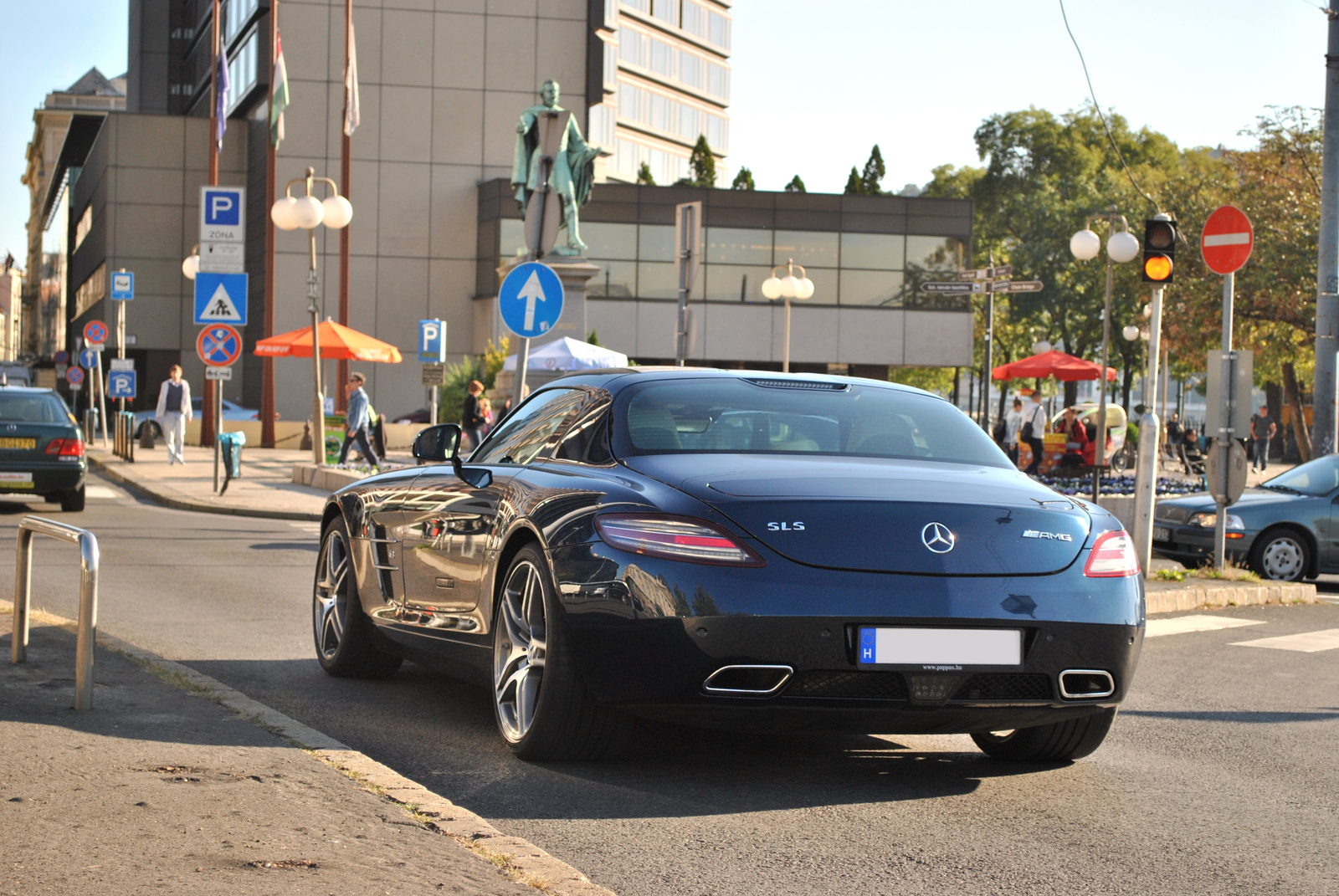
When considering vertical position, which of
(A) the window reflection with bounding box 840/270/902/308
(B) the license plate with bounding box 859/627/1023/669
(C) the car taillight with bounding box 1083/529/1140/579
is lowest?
(B) the license plate with bounding box 859/627/1023/669

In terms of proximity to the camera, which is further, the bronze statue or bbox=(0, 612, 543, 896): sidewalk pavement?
the bronze statue

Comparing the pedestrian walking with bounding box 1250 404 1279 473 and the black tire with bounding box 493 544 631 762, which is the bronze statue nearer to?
the pedestrian walking with bounding box 1250 404 1279 473

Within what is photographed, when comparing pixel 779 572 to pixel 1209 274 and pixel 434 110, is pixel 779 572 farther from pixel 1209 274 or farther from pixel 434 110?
pixel 434 110

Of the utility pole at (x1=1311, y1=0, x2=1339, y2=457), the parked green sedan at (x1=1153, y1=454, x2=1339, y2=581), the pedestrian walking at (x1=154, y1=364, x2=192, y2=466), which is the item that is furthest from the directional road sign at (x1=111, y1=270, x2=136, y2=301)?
the parked green sedan at (x1=1153, y1=454, x2=1339, y2=581)

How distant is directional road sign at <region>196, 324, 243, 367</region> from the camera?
22469 mm

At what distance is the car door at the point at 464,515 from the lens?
596cm

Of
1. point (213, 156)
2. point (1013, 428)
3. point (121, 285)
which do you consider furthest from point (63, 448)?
point (1013, 428)

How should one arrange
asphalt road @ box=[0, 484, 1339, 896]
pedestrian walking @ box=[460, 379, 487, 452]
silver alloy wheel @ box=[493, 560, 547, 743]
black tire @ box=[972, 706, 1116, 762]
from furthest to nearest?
pedestrian walking @ box=[460, 379, 487, 452]
black tire @ box=[972, 706, 1116, 762]
silver alloy wheel @ box=[493, 560, 547, 743]
asphalt road @ box=[0, 484, 1339, 896]

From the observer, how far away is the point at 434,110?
5247cm

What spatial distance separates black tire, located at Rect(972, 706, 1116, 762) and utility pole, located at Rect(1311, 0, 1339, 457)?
45.8 feet

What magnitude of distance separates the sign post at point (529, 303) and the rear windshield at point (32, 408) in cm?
790

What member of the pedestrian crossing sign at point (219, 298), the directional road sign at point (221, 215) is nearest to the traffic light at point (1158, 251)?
the directional road sign at point (221, 215)

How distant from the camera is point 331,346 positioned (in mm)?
31938

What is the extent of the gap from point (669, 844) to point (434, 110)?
165 ft
